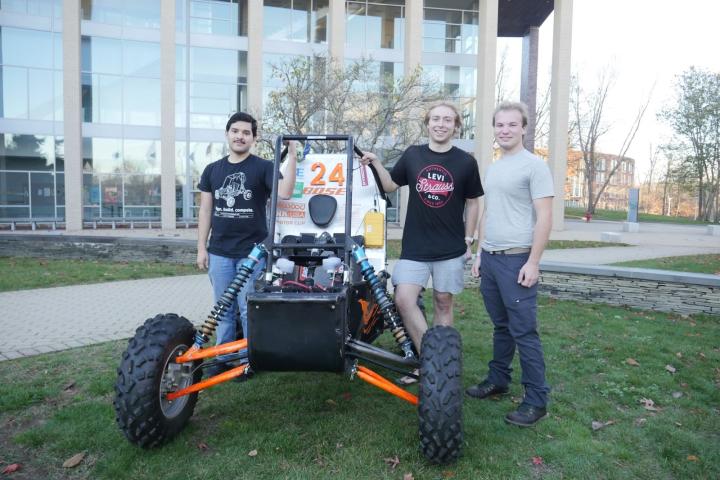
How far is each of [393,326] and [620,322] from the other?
4847mm

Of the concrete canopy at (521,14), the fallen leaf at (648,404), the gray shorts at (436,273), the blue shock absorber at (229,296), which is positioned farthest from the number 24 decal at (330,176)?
the concrete canopy at (521,14)

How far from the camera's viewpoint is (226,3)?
25734mm

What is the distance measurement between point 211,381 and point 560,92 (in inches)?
986

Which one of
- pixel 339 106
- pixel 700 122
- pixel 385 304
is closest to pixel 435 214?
pixel 385 304

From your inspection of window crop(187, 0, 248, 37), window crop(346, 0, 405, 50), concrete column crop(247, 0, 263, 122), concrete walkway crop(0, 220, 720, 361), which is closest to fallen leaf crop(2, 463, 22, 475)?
concrete walkway crop(0, 220, 720, 361)

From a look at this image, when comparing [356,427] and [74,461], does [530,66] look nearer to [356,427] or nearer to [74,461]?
[356,427]

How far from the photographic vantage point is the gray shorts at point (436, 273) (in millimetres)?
4172

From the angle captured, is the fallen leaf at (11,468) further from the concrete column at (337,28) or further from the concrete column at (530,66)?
the concrete column at (530,66)

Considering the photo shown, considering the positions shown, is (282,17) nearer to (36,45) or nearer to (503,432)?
(36,45)

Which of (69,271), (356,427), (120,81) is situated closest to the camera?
(356,427)

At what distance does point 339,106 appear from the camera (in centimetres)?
1545

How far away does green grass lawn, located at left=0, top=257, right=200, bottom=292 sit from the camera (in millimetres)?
9844

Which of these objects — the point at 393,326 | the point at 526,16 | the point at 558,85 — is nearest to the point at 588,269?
the point at 393,326

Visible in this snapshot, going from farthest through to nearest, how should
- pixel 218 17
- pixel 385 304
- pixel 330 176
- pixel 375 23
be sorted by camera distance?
pixel 375 23
pixel 218 17
pixel 330 176
pixel 385 304
